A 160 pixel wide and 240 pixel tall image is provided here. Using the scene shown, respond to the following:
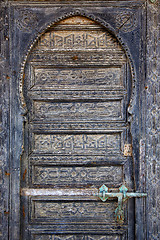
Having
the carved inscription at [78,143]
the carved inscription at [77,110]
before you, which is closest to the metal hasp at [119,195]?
the carved inscription at [78,143]

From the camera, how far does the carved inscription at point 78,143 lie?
Result: 1960 millimetres

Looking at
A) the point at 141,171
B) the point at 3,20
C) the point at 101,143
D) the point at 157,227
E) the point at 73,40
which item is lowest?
the point at 157,227

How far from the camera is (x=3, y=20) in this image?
6.26 ft

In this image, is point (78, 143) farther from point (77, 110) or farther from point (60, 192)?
point (60, 192)

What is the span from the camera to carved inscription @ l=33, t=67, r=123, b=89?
6.43 ft

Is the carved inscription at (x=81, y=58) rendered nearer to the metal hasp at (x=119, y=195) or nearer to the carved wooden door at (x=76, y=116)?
the carved wooden door at (x=76, y=116)

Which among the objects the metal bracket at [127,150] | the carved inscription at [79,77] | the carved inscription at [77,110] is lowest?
the metal bracket at [127,150]

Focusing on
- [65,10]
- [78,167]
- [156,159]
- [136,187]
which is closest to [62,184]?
[78,167]

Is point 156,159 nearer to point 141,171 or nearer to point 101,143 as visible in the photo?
point 141,171

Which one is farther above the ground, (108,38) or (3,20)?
(3,20)

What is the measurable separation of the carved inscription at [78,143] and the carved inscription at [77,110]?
17 cm

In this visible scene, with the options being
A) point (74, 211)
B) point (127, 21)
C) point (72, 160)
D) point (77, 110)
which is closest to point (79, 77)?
point (77, 110)

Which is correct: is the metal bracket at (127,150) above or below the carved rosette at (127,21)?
below

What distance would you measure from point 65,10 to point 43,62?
0.48 metres
